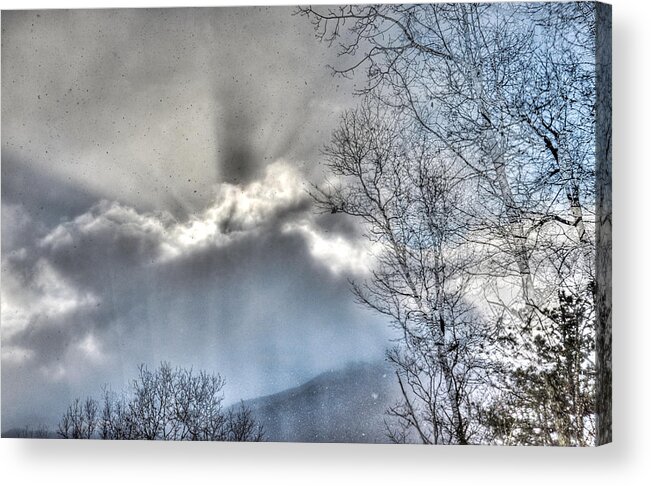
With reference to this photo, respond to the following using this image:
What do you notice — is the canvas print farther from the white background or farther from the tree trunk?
the white background

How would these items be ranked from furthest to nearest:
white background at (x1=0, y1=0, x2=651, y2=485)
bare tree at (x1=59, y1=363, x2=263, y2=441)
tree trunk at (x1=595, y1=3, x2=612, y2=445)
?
bare tree at (x1=59, y1=363, x2=263, y2=441), white background at (x1=0, y1=0, x2=651, y2=485), tree trunk at (x1=595, y1=3, x2=612, y2=445)

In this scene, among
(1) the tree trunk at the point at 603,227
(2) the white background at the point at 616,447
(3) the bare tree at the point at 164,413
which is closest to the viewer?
(1) the tree trunk at the point at 603,227

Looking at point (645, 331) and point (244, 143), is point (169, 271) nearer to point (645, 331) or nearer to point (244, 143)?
point (244, 143)

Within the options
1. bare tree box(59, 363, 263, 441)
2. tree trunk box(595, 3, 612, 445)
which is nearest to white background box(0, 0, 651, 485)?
tree trunk box(595, 3, 612, 445)

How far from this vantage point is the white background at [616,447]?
681cm

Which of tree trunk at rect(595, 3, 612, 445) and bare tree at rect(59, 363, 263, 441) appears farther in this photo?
bare tree at rect(59, 363, 263, 441)

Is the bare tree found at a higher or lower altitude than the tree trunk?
lower

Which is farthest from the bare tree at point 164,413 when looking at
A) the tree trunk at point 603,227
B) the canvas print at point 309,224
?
the tree trunk at point 603,227

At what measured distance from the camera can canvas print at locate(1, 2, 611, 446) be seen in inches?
266

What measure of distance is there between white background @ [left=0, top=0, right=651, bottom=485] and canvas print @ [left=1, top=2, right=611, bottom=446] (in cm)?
13

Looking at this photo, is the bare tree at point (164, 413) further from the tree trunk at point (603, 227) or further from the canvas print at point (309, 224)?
the tree trunk at point (603, 227)

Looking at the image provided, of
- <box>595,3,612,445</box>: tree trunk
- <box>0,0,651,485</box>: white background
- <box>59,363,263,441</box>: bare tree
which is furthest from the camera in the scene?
<box>59,363,263,441</box>: bare tree

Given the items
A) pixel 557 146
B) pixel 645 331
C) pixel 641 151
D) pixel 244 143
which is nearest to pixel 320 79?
pixel 244 143

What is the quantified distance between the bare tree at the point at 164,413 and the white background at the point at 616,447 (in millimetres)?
191
